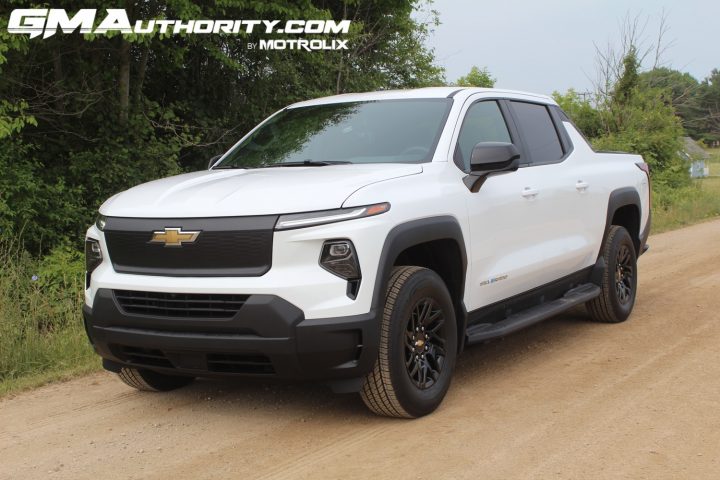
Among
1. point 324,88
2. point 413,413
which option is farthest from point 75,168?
point 413,413

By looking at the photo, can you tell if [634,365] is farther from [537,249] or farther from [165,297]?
[165,297]

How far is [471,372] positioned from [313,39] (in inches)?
393

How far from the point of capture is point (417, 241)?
177 inches

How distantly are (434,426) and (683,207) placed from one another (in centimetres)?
1553

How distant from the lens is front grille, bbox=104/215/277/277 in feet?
13.5

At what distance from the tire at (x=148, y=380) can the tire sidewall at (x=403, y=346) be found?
1.62 m

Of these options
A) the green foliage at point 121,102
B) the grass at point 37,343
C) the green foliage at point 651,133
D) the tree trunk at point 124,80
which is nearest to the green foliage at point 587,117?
the green foliage at point 651,133

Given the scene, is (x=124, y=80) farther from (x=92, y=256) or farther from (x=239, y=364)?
(x=239, y=364)

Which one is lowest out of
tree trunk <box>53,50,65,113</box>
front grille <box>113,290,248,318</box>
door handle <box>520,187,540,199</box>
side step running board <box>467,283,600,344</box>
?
side step running board <box>467,283,600,344</box>

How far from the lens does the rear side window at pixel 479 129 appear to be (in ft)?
17.1

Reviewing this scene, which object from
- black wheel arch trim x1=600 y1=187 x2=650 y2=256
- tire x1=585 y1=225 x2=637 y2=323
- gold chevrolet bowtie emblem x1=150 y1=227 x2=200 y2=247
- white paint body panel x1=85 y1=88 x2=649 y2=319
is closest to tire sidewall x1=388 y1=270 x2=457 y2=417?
white paint body panel x1=85 y1=88 x2=649 y2=319

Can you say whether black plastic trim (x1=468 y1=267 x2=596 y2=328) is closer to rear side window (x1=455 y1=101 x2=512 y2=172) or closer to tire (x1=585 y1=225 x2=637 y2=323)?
tire (x1=585 y1=225 x2=637 y2=323)

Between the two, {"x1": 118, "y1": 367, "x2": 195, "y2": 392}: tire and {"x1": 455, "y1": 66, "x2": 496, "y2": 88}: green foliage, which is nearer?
{"x1": 118, "y1": 367, "x2": 195, "y2": 392}: tire

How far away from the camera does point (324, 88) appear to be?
1617 centimetres
